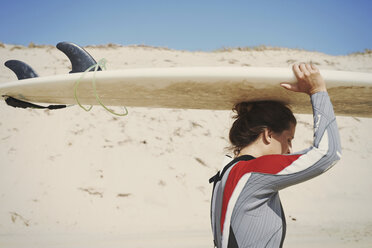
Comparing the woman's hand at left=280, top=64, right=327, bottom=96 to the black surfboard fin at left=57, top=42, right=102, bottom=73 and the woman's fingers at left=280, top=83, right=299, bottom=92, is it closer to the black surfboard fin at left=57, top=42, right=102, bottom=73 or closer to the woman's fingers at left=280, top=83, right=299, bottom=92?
the woman's fingers at left=280, top=83, right=299, bottom=92

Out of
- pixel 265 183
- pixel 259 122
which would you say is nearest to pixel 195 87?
pixel 259 122

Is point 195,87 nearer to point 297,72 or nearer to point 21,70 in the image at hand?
point 297,72

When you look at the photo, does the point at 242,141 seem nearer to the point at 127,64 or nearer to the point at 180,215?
the point at 180,215

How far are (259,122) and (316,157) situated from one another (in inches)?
15.9

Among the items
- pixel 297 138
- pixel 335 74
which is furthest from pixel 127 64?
pixel 335 74

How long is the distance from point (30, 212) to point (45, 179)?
3.10 feet

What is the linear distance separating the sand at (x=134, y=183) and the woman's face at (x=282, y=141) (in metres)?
3.93

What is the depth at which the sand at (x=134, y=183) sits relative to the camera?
18.4 feet

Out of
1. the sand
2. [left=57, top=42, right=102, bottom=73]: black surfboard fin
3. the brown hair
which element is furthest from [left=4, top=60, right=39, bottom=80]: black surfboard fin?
the sand

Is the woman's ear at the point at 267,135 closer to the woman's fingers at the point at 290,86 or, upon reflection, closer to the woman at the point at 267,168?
the woman at the point at 267,168

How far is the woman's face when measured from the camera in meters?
1.39

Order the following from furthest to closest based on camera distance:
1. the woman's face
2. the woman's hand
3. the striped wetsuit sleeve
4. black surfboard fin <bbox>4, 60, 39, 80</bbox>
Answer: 1. black surfboard fin <bbox>4, 60, 39, 80</bbox>
2. the woman's face
3. the woman's hand
4. the striped wetsuit sleeve

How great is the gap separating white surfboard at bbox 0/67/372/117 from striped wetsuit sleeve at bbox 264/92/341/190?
0.21 m

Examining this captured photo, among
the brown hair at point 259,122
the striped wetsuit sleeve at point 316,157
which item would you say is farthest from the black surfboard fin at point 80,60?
the striped wetsuit sleeve at point 316,157
